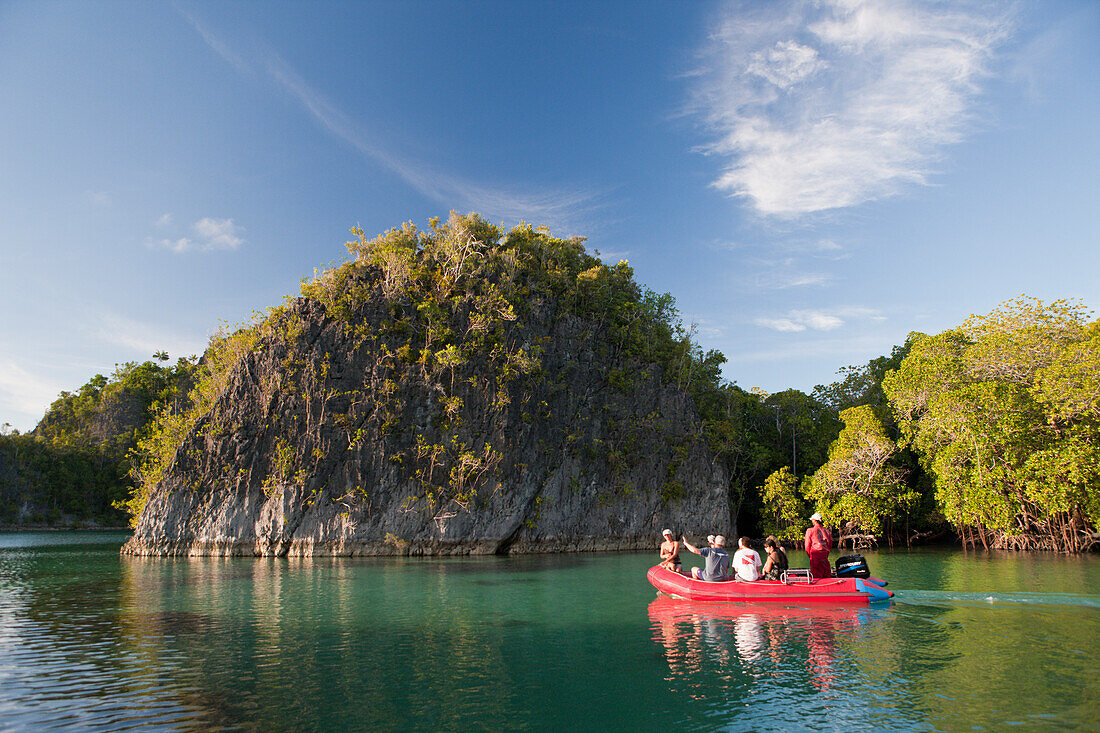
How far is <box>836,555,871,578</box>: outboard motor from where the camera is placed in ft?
50.9

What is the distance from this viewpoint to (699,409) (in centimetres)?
4562

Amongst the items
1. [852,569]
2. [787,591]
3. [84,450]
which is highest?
[84,450]

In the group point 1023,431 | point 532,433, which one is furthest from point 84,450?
point 1023,431

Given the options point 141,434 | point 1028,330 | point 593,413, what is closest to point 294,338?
point 593,413

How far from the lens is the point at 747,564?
1555 centimetres

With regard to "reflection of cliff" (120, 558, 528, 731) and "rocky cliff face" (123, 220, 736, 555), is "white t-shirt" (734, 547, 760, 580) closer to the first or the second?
"reflection of cliff" (120, 558, 528, 731)

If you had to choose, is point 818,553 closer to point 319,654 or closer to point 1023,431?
point 319,654

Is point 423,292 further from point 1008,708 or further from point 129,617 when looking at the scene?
point 1008,708

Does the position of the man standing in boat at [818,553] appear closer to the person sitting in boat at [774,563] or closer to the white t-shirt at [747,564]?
the person sitting in boat at [774,563]

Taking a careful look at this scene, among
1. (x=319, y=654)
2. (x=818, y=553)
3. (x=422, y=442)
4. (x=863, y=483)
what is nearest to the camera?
(x=319, y=654)

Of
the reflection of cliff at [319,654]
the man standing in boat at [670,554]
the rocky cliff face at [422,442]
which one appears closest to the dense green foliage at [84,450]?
the rocky cliff face at [422,442]

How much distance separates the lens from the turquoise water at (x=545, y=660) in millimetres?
7707

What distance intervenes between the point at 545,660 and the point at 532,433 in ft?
89.2

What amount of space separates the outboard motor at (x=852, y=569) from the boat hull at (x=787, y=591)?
48 centimetres
